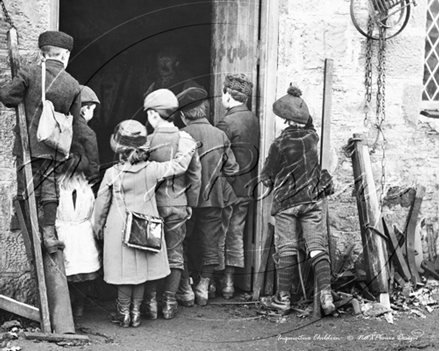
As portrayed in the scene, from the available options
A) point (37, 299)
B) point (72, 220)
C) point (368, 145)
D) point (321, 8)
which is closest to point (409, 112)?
point (368, 145)

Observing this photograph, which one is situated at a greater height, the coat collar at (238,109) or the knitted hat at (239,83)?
the knitted hat at (239,83)

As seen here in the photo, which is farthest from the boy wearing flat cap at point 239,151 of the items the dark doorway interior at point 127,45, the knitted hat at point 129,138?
the dark doorway interior at point 127,45

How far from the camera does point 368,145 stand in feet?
23.4

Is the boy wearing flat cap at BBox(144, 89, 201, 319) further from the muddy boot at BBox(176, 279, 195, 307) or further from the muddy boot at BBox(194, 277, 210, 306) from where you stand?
the muddy boot at BBox(194, 277, 210, 306)

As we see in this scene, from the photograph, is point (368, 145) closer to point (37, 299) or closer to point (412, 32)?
point (412, 32)

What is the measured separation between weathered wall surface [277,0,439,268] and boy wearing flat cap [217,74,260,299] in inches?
14.4

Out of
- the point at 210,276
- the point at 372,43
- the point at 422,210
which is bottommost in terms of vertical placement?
the point at 210,276

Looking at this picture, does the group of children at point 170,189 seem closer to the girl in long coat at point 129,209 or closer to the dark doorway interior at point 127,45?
the girl in long coat at point 129,209

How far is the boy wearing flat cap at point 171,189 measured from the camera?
243 inches

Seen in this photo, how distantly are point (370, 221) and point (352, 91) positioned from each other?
1221 mm

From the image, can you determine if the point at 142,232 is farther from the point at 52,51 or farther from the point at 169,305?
the point at 52,51

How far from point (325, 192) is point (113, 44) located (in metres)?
4.09

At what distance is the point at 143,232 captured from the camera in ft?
19.1

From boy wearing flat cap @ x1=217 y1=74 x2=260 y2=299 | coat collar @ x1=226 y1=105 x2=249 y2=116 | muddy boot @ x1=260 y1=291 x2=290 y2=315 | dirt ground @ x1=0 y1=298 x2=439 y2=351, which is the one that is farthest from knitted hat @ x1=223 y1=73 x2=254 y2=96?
dirt ground @ x1=0 y1=298 x2=439 y2=351
